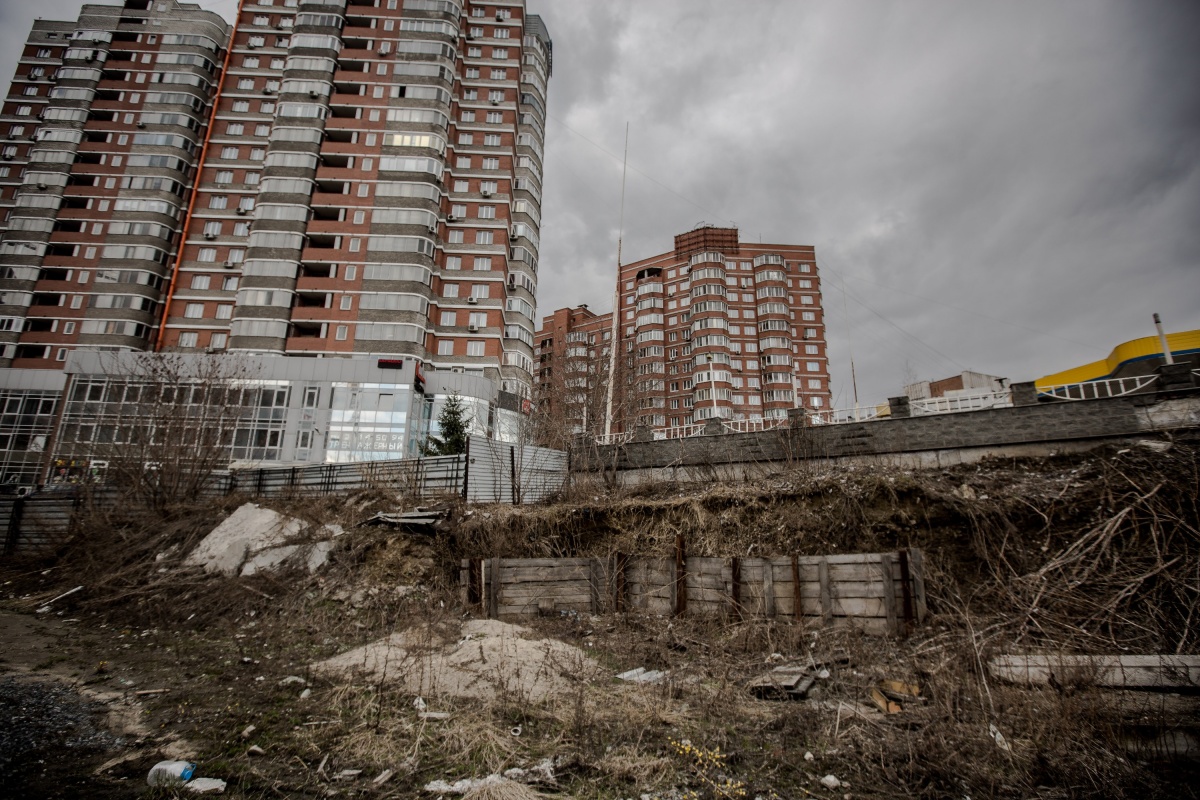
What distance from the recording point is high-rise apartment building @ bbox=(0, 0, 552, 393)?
138 feet

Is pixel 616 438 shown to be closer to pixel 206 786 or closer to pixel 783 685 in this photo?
pixel 783 685

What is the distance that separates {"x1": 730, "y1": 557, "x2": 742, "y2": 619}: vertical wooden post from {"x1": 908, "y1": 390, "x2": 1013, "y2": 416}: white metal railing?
1162 cm

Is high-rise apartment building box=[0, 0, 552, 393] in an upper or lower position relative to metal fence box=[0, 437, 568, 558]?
upper

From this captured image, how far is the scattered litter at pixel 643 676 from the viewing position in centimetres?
704

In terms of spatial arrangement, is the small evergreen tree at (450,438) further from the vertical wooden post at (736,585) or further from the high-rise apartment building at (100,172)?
the high-rise apartment building at (100,172)

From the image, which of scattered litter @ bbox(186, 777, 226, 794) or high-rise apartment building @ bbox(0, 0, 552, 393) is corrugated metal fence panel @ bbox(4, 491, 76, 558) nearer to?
scattered litter @ bbox(186, 777, 226, 794)

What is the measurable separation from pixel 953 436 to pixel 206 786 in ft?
63.6

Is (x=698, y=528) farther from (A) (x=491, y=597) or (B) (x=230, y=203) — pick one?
(B) (x=230, y=203)

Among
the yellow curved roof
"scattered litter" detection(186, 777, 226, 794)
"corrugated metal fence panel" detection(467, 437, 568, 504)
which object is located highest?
the yellow curved roof

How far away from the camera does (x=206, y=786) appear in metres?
4.25

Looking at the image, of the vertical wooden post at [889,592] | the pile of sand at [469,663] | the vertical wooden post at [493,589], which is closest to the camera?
the pile of sand at [469,663]

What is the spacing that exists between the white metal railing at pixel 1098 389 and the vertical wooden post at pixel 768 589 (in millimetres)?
12843

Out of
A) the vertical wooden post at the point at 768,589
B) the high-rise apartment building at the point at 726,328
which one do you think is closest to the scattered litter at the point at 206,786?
the vertical wooden post at the point at 768,589

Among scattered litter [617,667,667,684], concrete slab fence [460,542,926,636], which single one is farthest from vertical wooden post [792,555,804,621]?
scattered litter [617,667,667,684]
